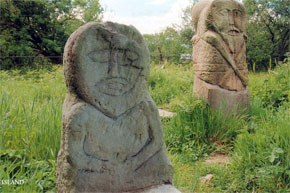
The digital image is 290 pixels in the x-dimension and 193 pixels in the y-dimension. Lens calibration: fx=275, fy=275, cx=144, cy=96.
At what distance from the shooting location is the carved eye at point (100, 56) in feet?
5.77

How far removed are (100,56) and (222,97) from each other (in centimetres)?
282

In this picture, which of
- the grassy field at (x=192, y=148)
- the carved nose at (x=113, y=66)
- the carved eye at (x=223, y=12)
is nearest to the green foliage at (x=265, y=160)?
the grassy field at (x=192, y=148)

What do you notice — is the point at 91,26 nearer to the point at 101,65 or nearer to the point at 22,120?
the point at 101,65

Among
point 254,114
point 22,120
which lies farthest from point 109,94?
point 254,114

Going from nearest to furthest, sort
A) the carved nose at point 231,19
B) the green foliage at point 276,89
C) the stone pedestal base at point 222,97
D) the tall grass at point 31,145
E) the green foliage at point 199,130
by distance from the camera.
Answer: the tall grass at point 31,145 → the green foliage at point 199,130 → the stone pedestal base at point 222,97 → the carved nose at point 231,19 → the green foliage at point 276,89

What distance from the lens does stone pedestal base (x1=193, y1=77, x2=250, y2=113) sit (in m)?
4.15

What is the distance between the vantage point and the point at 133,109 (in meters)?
1.92

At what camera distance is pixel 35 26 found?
473 inches

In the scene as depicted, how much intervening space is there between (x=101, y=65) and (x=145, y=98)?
0.40m

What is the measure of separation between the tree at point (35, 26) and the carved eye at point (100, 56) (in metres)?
10.2

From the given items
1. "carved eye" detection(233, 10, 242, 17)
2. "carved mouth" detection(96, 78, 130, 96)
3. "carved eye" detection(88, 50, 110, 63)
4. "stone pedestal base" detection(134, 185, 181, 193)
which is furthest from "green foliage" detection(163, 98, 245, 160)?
"carved eye" detection(88, 50, 110, 63)

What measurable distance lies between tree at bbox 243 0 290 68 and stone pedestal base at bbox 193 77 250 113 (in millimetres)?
12547

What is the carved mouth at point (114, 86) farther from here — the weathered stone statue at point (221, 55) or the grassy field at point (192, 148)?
the weathered stone statue at point (221, 55)

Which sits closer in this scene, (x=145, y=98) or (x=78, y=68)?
(x=78, y=68)
